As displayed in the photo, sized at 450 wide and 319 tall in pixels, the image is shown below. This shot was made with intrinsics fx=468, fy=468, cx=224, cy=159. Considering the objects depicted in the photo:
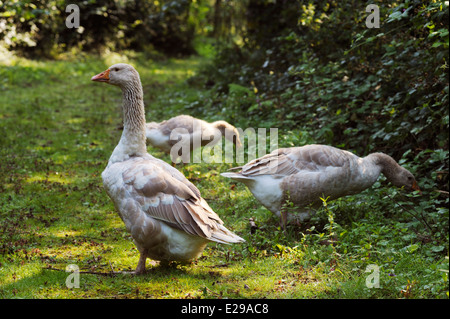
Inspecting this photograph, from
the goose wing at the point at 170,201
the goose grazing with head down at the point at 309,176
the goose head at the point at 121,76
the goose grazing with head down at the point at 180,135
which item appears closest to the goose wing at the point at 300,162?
the goose grazing with head down at the point at 309,176

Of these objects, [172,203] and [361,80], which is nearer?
[172,203]

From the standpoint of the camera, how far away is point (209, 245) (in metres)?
6.15

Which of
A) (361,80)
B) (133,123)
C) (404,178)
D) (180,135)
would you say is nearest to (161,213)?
(133,123)

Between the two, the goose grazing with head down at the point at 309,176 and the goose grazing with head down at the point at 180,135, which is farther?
the goose grazing with head down at the point at 180,135

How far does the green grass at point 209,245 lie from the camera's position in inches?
181

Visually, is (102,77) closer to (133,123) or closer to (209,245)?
(133,123)

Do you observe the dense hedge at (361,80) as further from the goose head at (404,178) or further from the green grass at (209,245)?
the green grass at (209,245)

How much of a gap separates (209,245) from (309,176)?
159 centimetres

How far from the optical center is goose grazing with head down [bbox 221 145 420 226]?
20.1 ft

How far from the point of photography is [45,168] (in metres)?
8.92

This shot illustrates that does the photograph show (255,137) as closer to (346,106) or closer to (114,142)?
(346,106)

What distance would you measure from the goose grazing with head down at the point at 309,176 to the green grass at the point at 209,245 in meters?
0.28

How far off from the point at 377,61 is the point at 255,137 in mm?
3015
